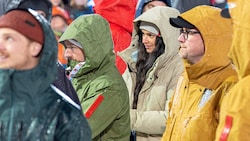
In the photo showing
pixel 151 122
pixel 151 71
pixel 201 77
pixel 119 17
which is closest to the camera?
pixel 201 77

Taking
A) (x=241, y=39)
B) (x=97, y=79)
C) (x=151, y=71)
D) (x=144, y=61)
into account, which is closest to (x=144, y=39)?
(x=144, y=61)

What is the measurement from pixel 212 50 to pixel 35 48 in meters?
1.78

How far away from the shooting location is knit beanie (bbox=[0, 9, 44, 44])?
10.3 feet

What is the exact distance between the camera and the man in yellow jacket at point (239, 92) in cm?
306

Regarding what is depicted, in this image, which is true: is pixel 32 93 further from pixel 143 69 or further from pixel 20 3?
pixel 143 69

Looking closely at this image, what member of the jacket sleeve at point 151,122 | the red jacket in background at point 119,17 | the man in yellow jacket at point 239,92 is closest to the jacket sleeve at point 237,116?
the man in yellow jacket at point 239,92

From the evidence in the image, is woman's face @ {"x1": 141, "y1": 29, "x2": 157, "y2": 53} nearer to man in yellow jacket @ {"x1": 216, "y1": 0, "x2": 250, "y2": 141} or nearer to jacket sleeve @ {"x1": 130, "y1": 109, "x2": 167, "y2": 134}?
jacket sleeve @ {"x1": 130, "y1": 109, "x2": 167, "y2": 134}

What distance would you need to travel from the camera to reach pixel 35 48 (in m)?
3.16

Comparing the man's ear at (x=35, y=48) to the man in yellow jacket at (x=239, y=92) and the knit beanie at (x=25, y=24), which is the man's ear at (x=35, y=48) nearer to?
the knit beanie at (x=25, y=24)

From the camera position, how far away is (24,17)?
319 cm

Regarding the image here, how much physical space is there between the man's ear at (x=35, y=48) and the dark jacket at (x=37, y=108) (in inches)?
0.8

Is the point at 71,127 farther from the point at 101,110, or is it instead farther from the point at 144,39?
the point at 144,39

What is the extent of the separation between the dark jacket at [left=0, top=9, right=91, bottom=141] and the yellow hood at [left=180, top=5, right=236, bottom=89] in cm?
155

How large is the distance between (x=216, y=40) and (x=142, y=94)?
4.27 feet
